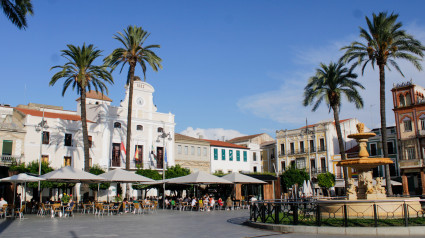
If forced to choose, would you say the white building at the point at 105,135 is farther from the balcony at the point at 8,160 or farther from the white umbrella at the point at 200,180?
the white umbrella at the point at 200,180

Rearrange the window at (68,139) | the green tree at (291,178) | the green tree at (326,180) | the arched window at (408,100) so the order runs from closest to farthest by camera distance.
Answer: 1. the window at (68,139)
2. the arched window at (408,100)
3. the green tree at (291,178)
4. the green tree at (326,180)

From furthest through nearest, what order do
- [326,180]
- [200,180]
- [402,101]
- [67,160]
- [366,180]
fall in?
[326,180]
[402,101]
[67,160]
[200,180]
[366,180]

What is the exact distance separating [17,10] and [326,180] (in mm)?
47985

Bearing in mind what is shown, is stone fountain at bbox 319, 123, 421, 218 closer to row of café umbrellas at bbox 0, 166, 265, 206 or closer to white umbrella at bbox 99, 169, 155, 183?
row of café umbrellas at bbox 0, 166, 265, 206

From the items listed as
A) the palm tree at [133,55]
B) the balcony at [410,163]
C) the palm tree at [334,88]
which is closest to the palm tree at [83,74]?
the palm tree at [133,55]

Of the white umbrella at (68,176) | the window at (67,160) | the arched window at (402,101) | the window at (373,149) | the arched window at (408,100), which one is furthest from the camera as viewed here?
the window at (373,149)

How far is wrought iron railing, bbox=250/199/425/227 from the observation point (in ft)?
47.4

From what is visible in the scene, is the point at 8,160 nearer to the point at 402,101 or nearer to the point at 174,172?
the point at 174,172

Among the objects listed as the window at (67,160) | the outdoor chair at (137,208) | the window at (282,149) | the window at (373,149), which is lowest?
the outdoor chair at (137,208)

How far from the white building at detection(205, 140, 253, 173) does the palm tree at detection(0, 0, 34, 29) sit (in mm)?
40845

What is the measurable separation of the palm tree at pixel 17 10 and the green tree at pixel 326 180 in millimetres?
47090

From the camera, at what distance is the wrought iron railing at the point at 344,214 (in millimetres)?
14445

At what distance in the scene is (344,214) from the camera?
14.1 meters

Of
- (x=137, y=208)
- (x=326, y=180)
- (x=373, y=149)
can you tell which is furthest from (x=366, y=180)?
(x=373, y=149)
